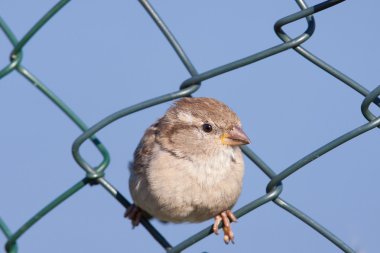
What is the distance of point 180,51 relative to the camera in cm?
230

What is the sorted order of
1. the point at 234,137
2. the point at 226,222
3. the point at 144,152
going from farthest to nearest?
1. the point at 144,152
2. the point at 234,137
3. the point at 226,222

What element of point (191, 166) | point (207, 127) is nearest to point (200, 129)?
point (207, 127)

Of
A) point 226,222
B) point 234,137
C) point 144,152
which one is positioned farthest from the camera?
point 144,152

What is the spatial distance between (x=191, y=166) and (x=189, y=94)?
3.36ft

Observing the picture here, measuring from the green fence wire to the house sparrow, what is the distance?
0.60 metres

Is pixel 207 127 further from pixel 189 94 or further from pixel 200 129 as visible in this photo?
pixel 189 94

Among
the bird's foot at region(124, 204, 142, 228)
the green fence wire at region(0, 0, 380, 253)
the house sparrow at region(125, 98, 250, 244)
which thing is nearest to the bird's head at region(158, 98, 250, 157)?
the house sparrow at region(125, 98, 250, 244)

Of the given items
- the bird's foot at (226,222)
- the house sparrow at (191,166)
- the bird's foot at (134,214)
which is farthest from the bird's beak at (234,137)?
the bird's foot at (134,214)

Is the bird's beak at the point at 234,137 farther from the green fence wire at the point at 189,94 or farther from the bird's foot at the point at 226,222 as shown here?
the green fence wire at the point at 189,94

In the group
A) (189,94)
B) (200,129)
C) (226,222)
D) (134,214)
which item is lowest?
(226,222)

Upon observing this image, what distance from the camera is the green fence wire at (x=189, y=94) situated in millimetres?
2117

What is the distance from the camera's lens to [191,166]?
10.8ft

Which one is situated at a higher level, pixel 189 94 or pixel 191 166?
pixel 189 94

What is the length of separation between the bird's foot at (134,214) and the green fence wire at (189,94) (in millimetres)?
694
